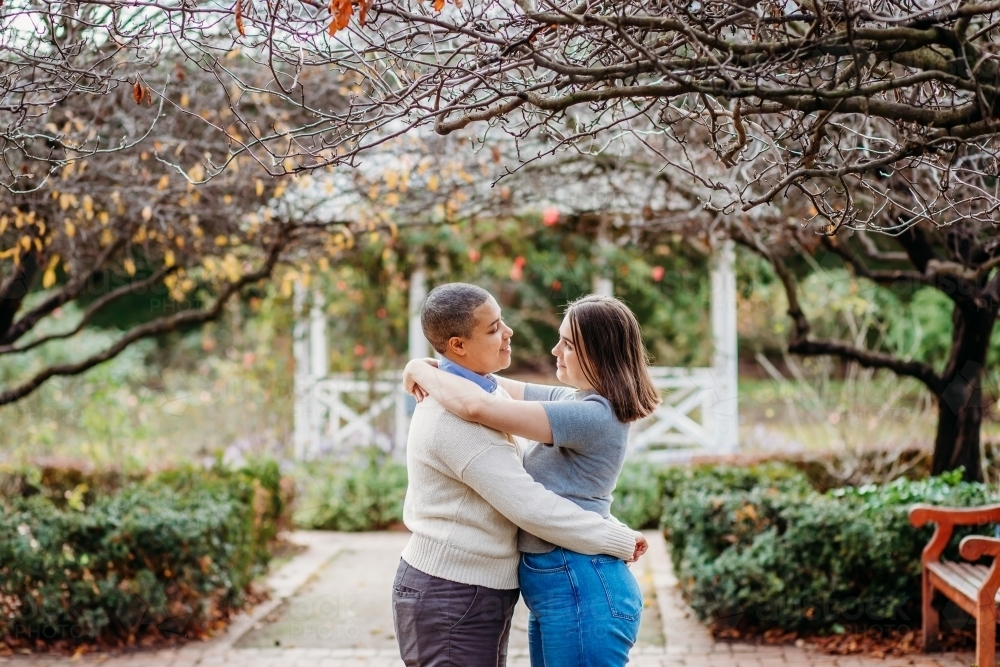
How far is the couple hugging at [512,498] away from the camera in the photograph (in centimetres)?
263

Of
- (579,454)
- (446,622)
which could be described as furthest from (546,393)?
(446,622)

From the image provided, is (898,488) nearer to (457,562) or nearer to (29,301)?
(457,562)

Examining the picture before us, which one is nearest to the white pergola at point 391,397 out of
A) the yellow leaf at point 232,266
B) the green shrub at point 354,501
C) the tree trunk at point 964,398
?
the green shrub at point 354,501

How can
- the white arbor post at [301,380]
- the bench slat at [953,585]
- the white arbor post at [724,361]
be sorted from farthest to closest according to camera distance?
the white arbor post at [724,361] → the white arbor post at [301,380] → the bench slat at [953,585]

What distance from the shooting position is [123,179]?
537cm

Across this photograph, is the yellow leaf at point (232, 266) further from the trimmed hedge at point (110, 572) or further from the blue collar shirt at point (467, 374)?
the blue collar shirt at point (467, 374)

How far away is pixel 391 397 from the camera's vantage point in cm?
1103

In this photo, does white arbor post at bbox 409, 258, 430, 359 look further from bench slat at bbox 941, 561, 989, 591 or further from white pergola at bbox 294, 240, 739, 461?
bench slat at bbox 941, 561, 989, 591

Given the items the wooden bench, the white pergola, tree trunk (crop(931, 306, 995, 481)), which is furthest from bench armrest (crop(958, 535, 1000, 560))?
the white pergola

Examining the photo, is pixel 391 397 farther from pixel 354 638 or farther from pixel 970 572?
pixel 970 572

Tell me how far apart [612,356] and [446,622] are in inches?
33.6

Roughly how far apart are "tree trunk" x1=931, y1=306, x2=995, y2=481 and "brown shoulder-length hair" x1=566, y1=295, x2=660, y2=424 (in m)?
4.10

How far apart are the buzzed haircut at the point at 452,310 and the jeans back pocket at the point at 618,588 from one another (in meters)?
0.73

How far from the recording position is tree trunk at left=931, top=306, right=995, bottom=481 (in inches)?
241
